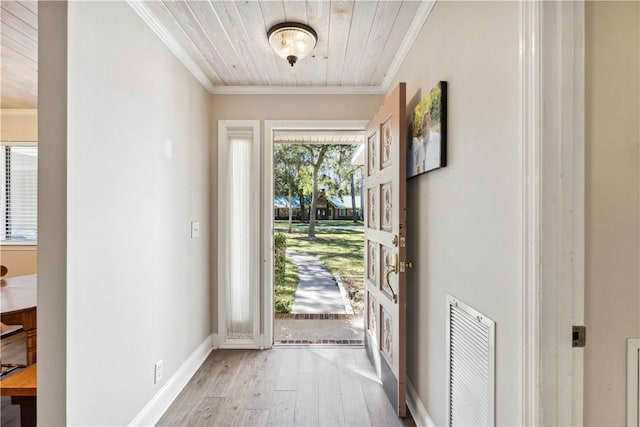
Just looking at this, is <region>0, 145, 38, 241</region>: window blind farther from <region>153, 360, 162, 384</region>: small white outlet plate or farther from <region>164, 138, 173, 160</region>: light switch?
<region>153, 360, 162, 384</region>: small white outlet plate

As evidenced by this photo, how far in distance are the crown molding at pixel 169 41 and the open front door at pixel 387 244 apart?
150 centimetres

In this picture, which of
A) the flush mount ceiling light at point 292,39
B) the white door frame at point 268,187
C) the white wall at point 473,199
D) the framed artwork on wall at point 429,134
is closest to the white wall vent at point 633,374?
the white wall at point 473,199

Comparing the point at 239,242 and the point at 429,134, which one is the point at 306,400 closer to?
the point at 239,242

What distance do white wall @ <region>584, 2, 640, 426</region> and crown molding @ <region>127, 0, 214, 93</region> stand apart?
206cm

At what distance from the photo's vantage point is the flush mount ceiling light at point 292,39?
1.93m

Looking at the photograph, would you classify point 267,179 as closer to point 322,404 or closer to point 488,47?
point 322,404

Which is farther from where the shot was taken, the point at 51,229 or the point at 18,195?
the point at 18,195

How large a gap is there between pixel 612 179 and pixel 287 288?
4.62 m

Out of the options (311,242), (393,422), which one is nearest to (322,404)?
(393,422)

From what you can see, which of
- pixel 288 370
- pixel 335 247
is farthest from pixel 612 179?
pixel 335 247

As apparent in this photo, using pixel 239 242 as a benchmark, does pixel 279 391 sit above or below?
below

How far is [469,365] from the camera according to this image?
1.31m

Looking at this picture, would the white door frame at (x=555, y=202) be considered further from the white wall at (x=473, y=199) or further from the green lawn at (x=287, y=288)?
the green lawn at (x=287, y=288)

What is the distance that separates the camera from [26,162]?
365 centimetres
